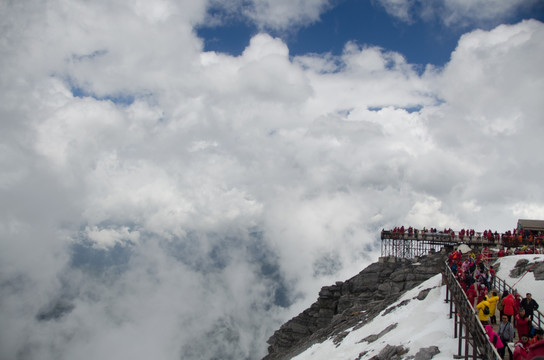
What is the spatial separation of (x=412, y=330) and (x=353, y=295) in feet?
83.4

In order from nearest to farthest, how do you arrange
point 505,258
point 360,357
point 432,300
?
point 360,357 < point 432,300 < point 505,258

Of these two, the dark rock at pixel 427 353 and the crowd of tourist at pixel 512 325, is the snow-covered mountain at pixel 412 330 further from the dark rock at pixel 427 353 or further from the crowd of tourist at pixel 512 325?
the crowd of tourist at pixel 512 325

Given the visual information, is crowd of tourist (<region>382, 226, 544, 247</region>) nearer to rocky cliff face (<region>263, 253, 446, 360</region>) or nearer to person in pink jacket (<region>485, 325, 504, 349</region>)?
rocky cliff face (<region>263, 253, 446, 360</region>)

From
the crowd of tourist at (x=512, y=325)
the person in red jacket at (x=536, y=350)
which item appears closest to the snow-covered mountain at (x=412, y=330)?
the crowd of tourist at (x=512, y=325)

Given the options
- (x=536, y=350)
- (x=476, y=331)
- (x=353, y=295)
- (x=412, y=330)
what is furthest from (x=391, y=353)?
(x=353, y=295)

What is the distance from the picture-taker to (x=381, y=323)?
25.5 m

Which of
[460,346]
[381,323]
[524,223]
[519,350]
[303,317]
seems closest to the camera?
[519,350]

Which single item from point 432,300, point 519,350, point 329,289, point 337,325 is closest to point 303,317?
point 329,289

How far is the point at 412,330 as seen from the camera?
791 inches

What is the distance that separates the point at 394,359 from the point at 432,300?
767cm

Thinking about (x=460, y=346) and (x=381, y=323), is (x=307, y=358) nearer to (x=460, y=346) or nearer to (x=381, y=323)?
(x=381, y=323)

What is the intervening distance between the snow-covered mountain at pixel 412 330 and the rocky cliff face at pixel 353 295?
817 centimetres

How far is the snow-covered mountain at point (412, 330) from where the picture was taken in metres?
17.1

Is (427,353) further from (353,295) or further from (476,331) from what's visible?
(353,295)
